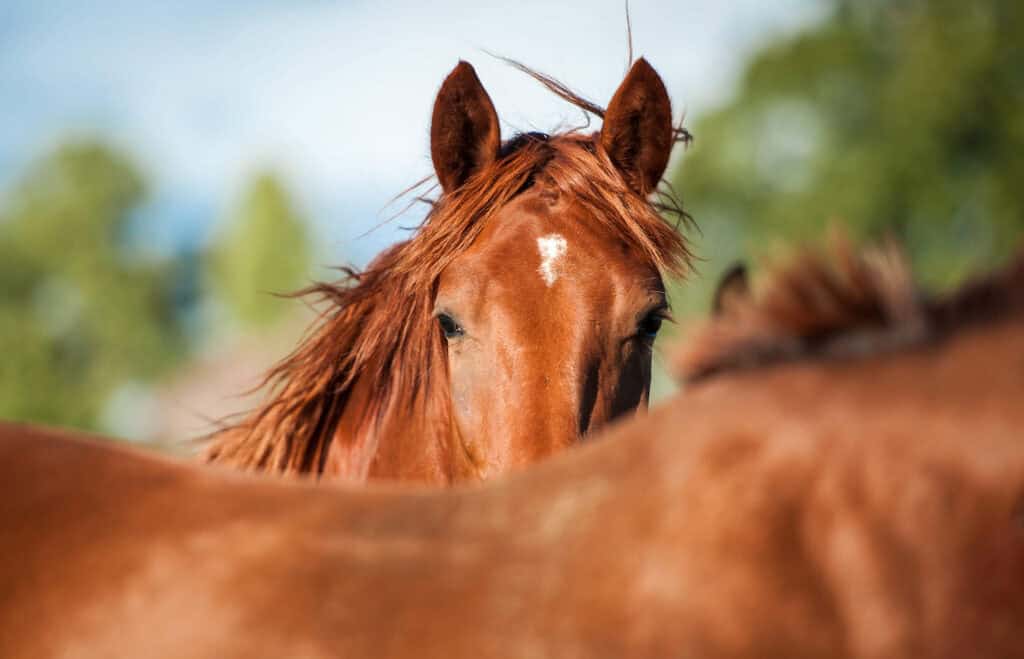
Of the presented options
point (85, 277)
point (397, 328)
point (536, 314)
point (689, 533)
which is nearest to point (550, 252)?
point (536, 314)

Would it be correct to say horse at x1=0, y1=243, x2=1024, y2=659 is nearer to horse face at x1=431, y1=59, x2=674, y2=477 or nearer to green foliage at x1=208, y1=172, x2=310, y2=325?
horse face at x1=431, y1=59, x2=674, y2=477

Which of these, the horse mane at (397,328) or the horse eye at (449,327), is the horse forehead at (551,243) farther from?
the horse eye at (449,327)

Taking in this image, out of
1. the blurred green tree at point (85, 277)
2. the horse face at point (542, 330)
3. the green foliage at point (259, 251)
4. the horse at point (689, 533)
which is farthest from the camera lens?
the green foliage at point (259, 251)

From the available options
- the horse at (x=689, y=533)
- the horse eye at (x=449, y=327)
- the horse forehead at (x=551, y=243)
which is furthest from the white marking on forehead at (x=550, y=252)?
the horse at (x=689, y=533)

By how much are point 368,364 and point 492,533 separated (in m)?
2.11

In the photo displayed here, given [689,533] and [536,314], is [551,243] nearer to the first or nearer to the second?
[536,314]

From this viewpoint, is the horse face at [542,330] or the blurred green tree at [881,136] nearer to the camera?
the horse face at [542,330]

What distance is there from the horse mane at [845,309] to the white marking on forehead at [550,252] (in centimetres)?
175

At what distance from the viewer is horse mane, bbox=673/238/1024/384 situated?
1.71 meters

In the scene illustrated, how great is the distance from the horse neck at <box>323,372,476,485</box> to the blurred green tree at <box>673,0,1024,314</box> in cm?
Answer: 2459

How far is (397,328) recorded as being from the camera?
378 centimetres

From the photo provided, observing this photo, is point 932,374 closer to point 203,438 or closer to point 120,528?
point 120,528

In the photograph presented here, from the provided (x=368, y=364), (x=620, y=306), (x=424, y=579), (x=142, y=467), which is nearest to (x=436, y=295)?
(x=368, y=364)

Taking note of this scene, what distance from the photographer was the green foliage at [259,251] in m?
61.8
